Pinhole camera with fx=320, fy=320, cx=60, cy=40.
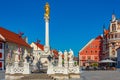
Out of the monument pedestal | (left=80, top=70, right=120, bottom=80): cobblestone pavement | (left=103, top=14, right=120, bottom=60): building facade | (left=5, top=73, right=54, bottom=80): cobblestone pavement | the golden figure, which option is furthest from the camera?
(left=103, top=14, right=120, bottom=60): building facade

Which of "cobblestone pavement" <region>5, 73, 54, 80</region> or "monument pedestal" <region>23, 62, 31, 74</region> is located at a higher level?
"monument pedestal" <region>23, 62, 31, 74</region>

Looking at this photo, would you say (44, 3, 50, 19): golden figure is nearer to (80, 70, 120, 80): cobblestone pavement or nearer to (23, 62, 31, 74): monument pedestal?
(80, 70, 120, 80): cobblestone pavement

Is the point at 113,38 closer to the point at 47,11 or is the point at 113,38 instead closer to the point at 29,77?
the point at 47,11

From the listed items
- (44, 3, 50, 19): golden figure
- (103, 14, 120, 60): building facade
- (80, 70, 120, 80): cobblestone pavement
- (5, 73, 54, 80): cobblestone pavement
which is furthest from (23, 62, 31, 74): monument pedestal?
(103, 14, 120, 60): building facade

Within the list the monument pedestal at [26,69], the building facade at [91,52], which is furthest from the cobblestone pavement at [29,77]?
the building facade at [91,52]

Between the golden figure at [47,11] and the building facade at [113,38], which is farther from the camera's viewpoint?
the building facade at [113,38]

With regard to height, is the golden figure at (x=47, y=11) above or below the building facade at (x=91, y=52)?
above

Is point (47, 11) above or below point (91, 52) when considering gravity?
above

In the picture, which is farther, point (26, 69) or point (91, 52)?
point (91, 52)

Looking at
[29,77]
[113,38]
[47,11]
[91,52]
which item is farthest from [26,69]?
[91,52]

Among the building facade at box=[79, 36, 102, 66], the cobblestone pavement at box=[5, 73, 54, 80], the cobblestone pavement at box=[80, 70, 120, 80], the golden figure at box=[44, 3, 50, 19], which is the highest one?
the golden figure at box=[44, 3, 50, 19]

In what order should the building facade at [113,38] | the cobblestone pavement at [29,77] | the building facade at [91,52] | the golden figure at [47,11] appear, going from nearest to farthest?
1. the cobblestone pavement at [29,77]
2. the golden figure at [47,11]
3. the building facade at [113,38]
4. the building facade at [91,52]

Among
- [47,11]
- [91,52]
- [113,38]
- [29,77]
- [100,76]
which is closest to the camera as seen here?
[29,77]

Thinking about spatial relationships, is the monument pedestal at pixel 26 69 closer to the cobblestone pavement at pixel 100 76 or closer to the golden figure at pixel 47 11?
the cobblestone pavement at pixel 100 76
